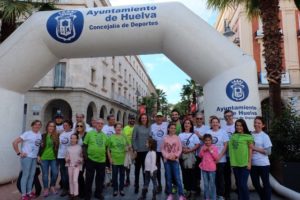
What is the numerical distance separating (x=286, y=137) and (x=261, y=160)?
6.43 ft

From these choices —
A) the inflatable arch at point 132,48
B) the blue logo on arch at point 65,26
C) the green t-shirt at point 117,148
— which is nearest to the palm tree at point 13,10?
the inflatable arch at point 132,48

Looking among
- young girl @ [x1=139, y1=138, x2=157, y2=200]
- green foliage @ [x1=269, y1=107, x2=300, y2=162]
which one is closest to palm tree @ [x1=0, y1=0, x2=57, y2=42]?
young girl @ [x1=139, y1=138, x2=157, y2=200]

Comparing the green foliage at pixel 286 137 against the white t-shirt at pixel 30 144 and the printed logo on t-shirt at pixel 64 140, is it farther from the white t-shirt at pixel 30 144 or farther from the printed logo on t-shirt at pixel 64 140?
the white t-shirt at pixel 30 144

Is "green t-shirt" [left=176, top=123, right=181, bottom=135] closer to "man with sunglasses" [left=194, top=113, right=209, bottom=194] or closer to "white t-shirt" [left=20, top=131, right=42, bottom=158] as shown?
"man with sunglasses" [left=194, top=113, right=209, bottom=194]

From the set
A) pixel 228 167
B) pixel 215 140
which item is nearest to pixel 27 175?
pixel 215 140

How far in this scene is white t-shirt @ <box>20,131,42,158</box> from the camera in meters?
6.57

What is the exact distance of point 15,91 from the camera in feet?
28.0

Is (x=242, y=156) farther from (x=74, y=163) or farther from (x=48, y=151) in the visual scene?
(x=48, y=151)

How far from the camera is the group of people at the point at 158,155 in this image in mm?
5824

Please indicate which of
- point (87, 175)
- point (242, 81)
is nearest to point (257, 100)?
point (242, 81)

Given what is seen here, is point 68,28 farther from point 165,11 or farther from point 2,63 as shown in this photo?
point 165,11

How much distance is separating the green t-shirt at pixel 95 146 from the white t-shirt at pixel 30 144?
1090 mm

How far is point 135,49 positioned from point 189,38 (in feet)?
4.89

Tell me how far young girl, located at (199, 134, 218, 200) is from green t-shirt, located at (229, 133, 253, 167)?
0.38 m
